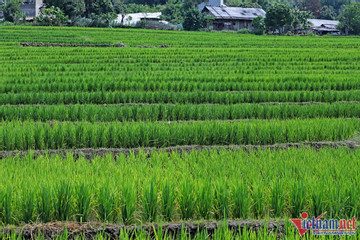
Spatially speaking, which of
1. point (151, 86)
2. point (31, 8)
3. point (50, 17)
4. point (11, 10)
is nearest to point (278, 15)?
point (50, 17)

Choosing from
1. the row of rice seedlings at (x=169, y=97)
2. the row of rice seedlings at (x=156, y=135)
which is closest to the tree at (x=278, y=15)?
the row of rice seedlings at (x=169, y=97)

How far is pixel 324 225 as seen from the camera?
11.5 feet

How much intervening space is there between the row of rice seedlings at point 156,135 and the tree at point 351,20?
190 ft

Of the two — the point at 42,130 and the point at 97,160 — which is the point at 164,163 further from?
the point at 42,130

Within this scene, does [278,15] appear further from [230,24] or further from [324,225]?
[324,225]

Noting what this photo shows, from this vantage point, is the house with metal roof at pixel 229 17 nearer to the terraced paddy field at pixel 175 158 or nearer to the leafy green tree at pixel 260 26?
the leafy green tree at pixel 260 26

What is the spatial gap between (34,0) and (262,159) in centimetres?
6902

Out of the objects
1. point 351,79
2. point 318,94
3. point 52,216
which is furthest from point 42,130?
point 351,79

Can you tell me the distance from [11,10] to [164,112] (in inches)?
2239

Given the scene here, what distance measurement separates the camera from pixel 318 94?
1144 cm

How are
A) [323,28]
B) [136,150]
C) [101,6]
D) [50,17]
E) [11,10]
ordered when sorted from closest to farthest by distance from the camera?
[136,150]
[50,17]
[11,10]
[101,6]
[323,28]

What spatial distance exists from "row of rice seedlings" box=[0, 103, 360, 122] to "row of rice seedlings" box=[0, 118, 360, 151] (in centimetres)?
164

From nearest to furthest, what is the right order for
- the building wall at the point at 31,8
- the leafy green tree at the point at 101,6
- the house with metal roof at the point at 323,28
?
the leafy green tree at the point at 101,6 < the building wall at the point at 31,8 < the house with metal roof at the point at 323,28

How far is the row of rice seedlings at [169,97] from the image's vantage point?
10956 mm
